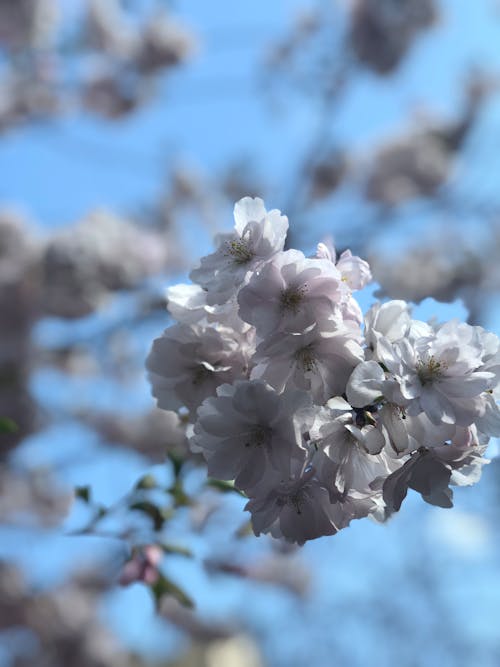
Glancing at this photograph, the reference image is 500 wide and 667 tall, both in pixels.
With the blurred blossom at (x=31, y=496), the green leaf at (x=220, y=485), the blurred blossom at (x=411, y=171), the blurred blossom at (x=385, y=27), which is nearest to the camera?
the green leaf at (x=220, y=485)

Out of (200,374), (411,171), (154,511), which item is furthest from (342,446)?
(411,171)

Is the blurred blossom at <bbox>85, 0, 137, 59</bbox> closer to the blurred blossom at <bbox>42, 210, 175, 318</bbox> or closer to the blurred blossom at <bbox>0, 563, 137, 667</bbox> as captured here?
the blurred blossom at <bbox>42, 210, 175, 318</bbox>

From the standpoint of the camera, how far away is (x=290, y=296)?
56 centimetres

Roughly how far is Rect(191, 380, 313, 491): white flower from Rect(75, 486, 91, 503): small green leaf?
538 mm

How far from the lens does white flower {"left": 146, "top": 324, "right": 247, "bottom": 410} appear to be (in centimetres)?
62

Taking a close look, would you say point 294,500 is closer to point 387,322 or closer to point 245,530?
point 387,322

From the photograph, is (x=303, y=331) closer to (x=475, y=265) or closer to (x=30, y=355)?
(x=475, y=265)

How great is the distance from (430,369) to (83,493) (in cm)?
71

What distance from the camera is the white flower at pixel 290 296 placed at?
1.82 feet

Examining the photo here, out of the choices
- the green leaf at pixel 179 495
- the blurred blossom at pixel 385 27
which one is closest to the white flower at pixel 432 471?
the green leaf at pixel 179 495

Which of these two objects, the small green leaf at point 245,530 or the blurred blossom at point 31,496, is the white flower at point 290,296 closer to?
the small green leaf at point 245,530

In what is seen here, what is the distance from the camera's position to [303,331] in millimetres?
556

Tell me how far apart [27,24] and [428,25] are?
2.52 meters

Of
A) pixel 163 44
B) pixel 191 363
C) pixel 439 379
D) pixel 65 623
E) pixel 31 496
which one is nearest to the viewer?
pixel 439 379
